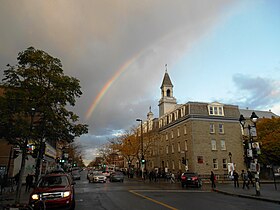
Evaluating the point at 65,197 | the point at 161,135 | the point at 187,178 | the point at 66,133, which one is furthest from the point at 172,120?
the point at 65,197

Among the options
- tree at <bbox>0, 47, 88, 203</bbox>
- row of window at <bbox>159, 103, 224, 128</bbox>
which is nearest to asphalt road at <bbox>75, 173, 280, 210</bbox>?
tree at <bbox>0, 47, 88, 203</bbox>

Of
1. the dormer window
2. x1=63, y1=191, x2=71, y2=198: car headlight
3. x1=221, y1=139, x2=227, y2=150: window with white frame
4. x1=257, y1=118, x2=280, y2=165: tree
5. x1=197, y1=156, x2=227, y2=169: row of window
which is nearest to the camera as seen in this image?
x1=63, y1=191, x2=71, y2=198: car headlight

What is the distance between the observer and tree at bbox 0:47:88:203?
54.0ft

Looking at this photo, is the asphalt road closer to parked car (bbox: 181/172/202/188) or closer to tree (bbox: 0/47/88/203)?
tree (bbox: 0/47/88/203)

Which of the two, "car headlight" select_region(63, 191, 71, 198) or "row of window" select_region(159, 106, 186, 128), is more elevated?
"row of window" select_region(159, 106, 186, 128)

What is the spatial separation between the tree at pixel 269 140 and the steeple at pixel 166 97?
2382 cm

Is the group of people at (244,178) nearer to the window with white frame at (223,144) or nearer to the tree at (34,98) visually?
the tree at (34,98)

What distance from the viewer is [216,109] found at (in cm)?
5231

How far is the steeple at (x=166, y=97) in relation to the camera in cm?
7338

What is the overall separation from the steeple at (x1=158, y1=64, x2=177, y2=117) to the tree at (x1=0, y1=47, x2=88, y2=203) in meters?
55.6

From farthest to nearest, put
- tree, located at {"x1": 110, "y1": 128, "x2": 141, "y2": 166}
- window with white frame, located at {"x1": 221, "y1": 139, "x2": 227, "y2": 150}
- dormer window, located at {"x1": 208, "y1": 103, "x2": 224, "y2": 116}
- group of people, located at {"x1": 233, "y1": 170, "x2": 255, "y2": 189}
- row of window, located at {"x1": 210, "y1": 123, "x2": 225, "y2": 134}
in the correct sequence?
tree, located at {"x1": 110, "y1": 128, "x2": 141, "y2": 166} < dormer window, located at {"x1": 208, "y1": 103, "x2": 224, "y2": 116} < row of window, located at {"x1": 210, "y1": 123, "x2": 225, "y2": 134} < window with white frame, located at {"x1": 221, "y1": 139, "x2": 227, "y2": 150} < group of people, located at {"x1": 233, "y1": 170, "x2": 255, "y2": 189}

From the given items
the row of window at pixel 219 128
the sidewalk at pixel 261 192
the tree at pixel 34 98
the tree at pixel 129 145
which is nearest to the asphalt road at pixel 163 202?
the sidewalk at pixel 261 192

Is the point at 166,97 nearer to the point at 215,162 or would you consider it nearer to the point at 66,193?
the point at 215,162

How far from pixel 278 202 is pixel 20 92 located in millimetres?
17075
